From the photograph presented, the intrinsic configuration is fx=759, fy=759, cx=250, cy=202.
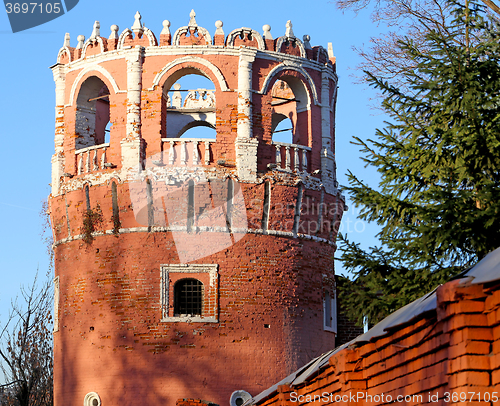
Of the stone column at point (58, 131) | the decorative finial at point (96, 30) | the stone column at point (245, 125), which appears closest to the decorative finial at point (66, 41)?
the stone column at point (58, 131)

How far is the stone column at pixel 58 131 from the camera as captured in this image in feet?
70.9

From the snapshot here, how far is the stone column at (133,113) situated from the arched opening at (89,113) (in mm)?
1333

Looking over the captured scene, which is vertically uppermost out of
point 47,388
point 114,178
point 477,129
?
point 114,178

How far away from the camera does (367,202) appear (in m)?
12.6

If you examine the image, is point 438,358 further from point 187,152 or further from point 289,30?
point 289,30

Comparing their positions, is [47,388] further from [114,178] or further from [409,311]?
[409,311]

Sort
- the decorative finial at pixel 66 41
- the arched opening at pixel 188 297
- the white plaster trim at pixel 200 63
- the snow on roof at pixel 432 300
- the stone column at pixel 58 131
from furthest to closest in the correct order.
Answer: the decorative finial at pixel 66 41
the stone column at pixel 58 131
the white plaster trim at pixel 200 63
the arched opening at pixel 188 297
the snow on roof at pixel 432 300

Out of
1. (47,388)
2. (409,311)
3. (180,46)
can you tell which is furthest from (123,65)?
(47,388)

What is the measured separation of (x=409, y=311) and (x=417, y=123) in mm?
6063

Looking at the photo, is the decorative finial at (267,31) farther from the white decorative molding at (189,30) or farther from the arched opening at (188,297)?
the arched opening at (188,297)

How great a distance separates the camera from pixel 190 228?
1970cm

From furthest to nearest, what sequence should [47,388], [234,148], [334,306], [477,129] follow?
[47,388] → [334,306] → [234,148] → [477,129]

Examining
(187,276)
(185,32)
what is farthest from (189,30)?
(187,276)

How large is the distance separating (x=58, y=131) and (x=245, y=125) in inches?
224
